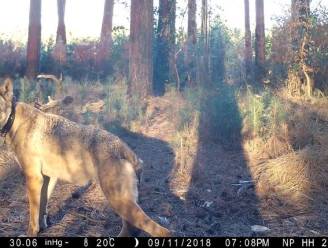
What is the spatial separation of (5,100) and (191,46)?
490 inches

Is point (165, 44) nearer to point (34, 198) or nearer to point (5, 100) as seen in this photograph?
point (5, 100)

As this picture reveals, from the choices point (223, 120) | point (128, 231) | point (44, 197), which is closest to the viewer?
point (128, 231)

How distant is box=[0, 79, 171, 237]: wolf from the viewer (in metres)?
5.22

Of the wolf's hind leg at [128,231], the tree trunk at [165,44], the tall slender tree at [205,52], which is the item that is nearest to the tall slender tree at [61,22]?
the tree trunk at [165,44]

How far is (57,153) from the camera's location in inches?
219

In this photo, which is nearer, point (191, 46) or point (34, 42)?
point (34, 42)

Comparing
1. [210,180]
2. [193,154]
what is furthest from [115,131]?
[210,180]

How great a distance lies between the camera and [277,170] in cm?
763

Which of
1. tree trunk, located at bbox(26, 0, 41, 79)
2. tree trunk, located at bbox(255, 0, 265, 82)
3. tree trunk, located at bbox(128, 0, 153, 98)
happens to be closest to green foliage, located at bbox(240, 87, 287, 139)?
tree trunk, located at bbox(128, 0, 153, 98)

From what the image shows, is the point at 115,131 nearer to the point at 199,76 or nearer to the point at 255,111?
the point at 255,111

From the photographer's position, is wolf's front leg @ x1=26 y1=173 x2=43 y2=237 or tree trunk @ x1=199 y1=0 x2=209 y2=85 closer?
wolf's front leg @ x1=26 y1=173 x2=43 y2=237

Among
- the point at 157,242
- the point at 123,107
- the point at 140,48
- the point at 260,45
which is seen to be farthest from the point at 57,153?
the point at 260,45

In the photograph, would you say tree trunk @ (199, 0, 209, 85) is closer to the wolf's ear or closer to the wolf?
the wolf

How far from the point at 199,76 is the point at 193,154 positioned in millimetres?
5062
